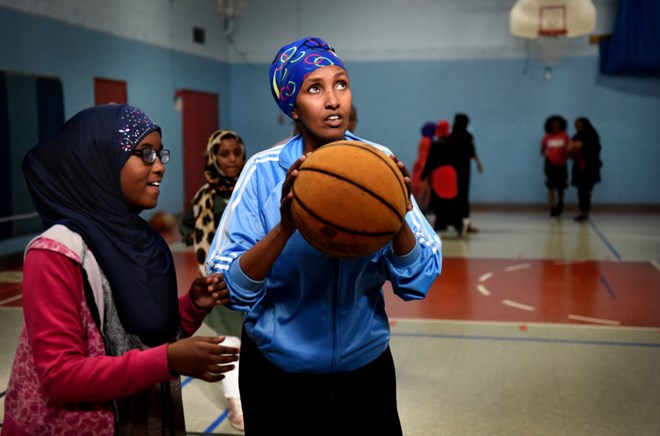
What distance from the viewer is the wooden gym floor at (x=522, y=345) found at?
11.8 feet

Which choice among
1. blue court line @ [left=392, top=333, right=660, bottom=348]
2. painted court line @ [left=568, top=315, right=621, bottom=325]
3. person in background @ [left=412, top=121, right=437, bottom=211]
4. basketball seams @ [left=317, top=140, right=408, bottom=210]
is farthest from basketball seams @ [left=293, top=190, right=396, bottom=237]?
person in background @ [left=412, top=121, right=437, bottom=211]

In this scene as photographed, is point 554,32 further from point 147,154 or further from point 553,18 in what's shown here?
point 147,154

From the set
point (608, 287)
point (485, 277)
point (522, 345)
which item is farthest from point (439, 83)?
point (522, 345)

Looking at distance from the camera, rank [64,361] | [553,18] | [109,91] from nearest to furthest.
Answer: [64,361] → [109,91] → [553,18]

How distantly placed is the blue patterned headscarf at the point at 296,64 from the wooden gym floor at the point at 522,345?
0.79m

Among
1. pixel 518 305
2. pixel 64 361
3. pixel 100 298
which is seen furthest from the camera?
pixel 518 305

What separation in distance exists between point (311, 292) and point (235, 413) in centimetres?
197

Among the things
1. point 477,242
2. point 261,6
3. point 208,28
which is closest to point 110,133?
point 477,242

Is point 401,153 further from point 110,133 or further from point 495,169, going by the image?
point 110,133

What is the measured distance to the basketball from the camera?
4.91 feet

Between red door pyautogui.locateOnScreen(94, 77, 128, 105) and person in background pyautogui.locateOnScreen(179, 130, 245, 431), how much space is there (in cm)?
654

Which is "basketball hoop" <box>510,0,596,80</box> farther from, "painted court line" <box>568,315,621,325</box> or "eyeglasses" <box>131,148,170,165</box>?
"eyeglasses" <box>131,148,170,165</box>

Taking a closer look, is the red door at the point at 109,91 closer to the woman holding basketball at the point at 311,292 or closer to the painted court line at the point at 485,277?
the painted court line at the point at 485,277

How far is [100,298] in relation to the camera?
156cm
